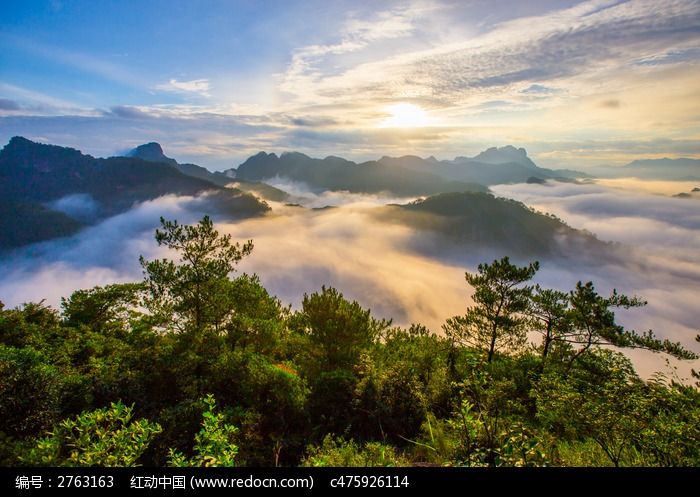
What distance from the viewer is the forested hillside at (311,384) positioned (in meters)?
8.30

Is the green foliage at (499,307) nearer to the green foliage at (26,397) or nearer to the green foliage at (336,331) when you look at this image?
the green foliage at (336,331)

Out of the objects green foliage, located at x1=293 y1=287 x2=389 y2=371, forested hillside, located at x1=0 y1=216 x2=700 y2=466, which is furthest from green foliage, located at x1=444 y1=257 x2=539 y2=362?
green foliage, located at x1=293 y1=287 x2=389 y2=371

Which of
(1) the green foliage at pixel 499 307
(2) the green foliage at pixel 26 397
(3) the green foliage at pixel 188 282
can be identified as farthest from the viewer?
(1) the green foliage at pixel 499 307

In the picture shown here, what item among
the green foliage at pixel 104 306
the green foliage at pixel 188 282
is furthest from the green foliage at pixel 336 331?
the green foliage at pixel 104 306

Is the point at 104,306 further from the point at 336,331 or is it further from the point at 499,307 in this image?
the point at 499,307

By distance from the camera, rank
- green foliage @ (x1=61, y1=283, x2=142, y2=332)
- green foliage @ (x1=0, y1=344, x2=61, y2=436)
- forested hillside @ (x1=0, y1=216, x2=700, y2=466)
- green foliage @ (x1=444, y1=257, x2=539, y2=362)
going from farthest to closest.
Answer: green foliage @ (x1=61, y1=283, x2=142, y2=332)
green foliage @ (x1=444, y1=257, x2=539, y2=362)
green foliage @ (x1=0, y1=344, x2=61, y2=436)
forested hillside @ (x1=0, y1=216, x2=700, y2=466)

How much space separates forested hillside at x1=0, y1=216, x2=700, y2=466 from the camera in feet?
27.2

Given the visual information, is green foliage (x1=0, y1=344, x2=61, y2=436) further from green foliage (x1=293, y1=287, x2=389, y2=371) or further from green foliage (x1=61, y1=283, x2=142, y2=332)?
green foliage (x1=61, y1=283, x2=142, y2=332)

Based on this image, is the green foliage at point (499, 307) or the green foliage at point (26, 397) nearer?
the green foliage at point (26, 397)

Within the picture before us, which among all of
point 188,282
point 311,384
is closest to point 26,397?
point 188,282

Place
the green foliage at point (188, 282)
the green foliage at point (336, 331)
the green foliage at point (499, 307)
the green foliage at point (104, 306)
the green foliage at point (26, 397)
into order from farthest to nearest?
1. the green foliage at point (104, 306)
2. the green foliage at point (499, 307)
3. the green foliage at point (336, 331)
4. the green foliage at point (188, 282)
5. the green foliage at point (26, 397)

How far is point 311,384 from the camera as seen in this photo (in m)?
20.5
